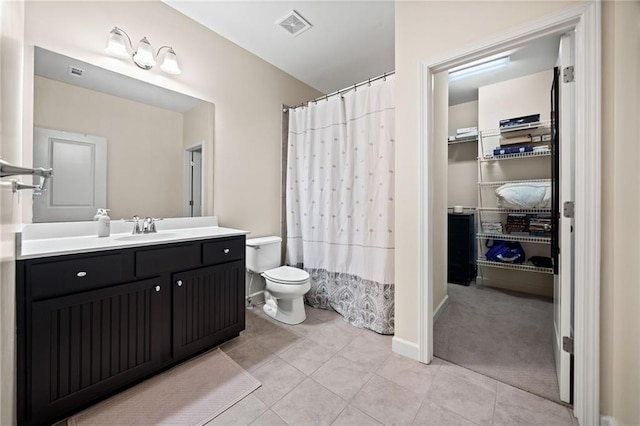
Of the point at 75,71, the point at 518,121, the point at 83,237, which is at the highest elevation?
the point at 518,121

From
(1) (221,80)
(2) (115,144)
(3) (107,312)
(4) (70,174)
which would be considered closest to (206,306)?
(3) (107,312)

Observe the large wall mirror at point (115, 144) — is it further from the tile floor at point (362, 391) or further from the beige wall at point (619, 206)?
the beige wall at point (619, 206)

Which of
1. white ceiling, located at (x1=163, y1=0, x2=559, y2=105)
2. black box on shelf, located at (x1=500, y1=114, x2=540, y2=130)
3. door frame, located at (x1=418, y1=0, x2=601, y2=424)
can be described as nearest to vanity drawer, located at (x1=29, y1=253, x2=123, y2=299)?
white ceiling, located at (x1=163, y1=0, x2=559, y2=105)

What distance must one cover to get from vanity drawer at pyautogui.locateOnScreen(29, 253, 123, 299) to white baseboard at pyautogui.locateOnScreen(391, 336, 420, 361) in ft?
5.92

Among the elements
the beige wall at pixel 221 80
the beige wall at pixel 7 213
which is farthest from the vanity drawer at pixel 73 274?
the beige wall at pixel 221 80

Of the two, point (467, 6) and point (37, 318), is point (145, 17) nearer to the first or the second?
point (37, 318)

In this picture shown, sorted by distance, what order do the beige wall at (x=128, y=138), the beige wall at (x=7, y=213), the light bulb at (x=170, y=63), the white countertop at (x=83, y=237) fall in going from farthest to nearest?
1. the light bulb at (x=170, y=63)
2. the beige wall at (x=128, y=138)
3. the white countertop at (x=83, y=237)
4. the beige wall at (x=7, y=213)

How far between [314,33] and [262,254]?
7.04 ft

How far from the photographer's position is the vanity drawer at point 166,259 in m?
1.46

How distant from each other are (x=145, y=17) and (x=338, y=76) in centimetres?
195

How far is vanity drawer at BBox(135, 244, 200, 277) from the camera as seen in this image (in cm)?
146

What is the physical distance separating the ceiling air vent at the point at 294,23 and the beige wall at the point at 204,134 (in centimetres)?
97

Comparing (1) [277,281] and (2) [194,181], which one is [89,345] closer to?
(1) [277,281]

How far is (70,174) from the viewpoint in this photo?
1.63 m
